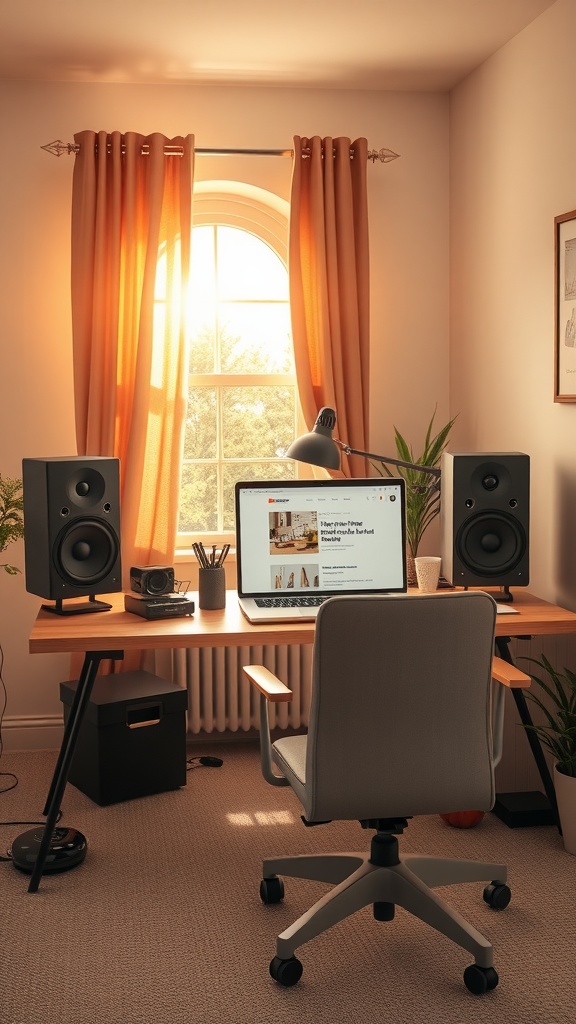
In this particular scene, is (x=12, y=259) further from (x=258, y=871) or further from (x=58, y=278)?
(x=258, y=871)

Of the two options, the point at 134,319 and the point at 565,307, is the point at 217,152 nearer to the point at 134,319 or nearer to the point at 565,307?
the point at 134,319

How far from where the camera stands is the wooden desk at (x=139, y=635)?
2.69 meters

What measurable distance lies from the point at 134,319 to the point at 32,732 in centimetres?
166

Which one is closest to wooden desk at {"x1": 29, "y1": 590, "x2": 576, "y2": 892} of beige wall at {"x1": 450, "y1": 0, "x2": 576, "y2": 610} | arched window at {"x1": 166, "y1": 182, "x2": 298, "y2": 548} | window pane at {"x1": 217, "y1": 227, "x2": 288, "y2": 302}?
beige wall at {"x1": 450, "y1": 0, "x2": 576, "y2": 610}

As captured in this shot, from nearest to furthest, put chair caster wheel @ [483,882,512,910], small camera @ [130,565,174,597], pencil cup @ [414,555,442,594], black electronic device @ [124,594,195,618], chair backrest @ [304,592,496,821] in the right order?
chair backrest @ [304,592,496,821] < chair caster wheel @ [483,882,512,910] < black electronic device @ [124,594,195,618] < small camera @ [130,565,174,597] < pencil cup @ [414,555,442,594]

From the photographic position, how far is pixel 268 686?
232 cm

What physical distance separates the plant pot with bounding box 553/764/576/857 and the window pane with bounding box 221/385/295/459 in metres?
1.76

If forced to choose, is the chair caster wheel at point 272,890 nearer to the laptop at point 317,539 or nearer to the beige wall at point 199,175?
the laptop at point 317,539

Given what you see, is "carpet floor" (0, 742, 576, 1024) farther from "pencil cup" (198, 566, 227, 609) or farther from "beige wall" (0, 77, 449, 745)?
"beige wall" (0, 77, 449, 745)

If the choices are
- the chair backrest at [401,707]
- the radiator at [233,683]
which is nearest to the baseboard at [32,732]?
the radiator at [233,683]

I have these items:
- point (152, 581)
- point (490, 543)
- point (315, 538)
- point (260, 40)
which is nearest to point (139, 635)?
point (152, 581)

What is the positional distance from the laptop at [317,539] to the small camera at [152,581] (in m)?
0.22

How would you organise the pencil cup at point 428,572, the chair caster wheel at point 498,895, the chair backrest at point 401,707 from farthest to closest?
1. the pencil cup at point 428,572
2. the chair caster wheel at point 498,895
3. the chair backrest at point 401,707

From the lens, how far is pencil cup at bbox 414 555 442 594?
10.3 feet
